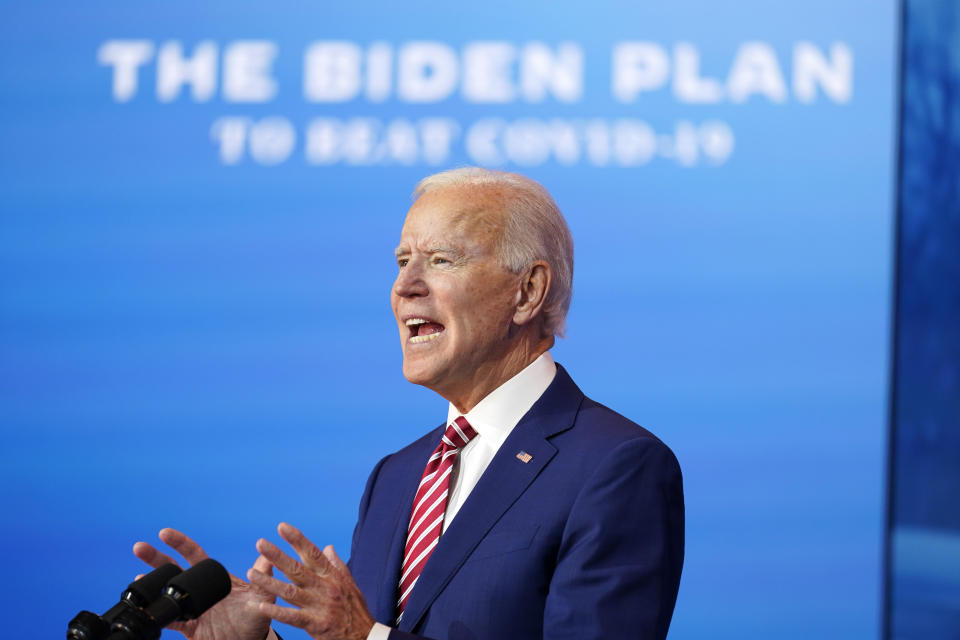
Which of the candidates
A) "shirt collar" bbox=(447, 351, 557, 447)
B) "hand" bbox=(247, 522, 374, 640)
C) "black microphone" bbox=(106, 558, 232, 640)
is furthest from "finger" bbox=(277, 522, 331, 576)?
"shirt collar" bbox=(447, 351, 557, 447)

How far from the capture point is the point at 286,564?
1705 millimetres

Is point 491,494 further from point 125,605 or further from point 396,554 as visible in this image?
point 125,605

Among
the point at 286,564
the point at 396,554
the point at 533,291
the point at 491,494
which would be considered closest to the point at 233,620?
the point at 396,554

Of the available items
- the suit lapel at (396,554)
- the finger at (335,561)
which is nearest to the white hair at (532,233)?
the suit lapel at (396,554)

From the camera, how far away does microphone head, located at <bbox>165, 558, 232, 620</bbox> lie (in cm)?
156

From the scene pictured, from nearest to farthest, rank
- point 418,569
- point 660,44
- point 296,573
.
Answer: point 296,573 → point 418,569 → point 660,44

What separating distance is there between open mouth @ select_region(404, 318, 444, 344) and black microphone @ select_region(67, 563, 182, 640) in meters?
0.74

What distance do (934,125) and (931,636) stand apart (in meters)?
1.83

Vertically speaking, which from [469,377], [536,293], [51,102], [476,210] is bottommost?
[469,377]

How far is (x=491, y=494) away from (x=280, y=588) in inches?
18.7

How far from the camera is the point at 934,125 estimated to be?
13.3ft

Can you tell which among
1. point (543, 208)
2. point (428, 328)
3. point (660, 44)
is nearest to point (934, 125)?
point (660, 44)

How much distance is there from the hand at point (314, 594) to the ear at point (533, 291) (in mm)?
713

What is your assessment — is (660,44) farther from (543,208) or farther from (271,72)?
(543,208)
